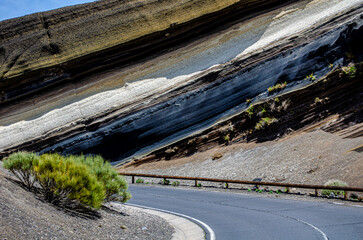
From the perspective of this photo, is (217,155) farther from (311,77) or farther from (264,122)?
(311,77)

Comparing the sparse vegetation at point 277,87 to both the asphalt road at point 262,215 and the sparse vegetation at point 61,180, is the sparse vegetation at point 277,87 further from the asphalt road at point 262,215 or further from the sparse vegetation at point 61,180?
the sparse vegetation at point 61,180

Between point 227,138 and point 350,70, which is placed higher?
point 350,70

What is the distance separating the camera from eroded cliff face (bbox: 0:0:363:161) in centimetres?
2611

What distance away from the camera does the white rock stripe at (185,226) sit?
967cm

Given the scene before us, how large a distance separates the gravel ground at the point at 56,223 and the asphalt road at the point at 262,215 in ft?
6.23

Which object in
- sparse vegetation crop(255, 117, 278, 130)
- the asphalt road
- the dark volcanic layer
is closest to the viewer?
the asphalt road

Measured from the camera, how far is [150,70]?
2909cm

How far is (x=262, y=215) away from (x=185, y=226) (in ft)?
8.07

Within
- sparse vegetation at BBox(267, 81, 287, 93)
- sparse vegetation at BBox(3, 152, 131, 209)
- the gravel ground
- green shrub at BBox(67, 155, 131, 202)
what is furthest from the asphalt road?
A: sparse vegetation at BBox(267, 81, 287, 93)

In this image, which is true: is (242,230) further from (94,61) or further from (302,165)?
(94,61)

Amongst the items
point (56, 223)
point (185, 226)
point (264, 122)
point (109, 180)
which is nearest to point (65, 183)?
point (56, 223)

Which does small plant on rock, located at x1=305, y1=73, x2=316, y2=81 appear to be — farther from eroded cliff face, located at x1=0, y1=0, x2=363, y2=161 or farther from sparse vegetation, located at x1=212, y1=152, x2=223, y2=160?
sparse vegetation, located at x1=212, y1=152, x2=223, y2=160

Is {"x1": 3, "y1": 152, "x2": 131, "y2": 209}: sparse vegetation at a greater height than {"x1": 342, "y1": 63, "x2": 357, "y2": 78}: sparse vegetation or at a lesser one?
lesser

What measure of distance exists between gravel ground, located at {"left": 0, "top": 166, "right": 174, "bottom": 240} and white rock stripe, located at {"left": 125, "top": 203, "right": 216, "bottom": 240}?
0.30 metres
